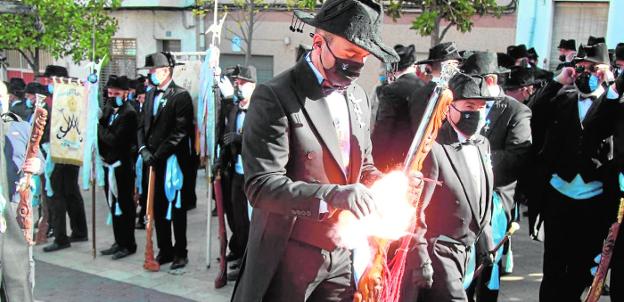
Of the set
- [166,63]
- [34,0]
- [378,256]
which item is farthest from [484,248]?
[34,0]

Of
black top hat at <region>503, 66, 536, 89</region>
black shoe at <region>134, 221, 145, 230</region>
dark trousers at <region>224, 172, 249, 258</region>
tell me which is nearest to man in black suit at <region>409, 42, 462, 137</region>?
black top hat at <region>503, 66, 536, 89</region>

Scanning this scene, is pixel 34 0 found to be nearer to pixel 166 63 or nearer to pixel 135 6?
pixel 166 63

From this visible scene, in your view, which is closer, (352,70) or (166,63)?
(352,70)

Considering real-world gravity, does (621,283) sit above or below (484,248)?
below

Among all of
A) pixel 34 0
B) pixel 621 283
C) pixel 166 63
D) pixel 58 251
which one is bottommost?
pixel 58 251

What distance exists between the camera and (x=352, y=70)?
3.06 meters

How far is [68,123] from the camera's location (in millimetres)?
7871

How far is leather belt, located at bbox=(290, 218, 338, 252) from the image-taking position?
123 inches

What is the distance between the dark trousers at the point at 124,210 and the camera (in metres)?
7.87

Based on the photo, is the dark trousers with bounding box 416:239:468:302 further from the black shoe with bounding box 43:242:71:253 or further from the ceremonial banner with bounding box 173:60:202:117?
the black shoe with bounding box 43:242:71:253

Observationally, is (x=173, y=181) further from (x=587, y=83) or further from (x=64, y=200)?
(x=587, y=83)

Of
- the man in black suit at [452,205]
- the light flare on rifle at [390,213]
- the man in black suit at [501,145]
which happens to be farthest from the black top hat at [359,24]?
the man in black suit at [501,145]

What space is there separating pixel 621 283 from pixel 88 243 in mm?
6164

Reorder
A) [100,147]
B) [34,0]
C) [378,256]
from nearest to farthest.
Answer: [378,256]
[100,147]
[34,0]
